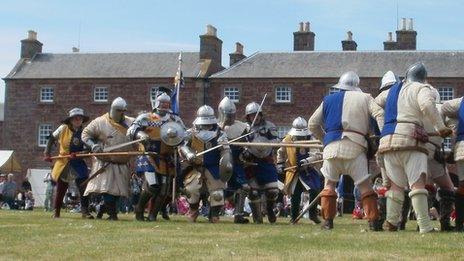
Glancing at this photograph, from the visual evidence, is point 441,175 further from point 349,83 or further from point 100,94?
point 100,94

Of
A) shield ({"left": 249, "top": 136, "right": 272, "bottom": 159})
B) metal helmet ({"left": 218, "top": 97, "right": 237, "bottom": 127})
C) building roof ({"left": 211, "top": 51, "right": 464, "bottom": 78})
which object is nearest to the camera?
shield ({"left": 249, "top": 136, "right": 272, "bottom": 159})

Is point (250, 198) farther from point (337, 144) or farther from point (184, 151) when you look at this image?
point (337, 144)

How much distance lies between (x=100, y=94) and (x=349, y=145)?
46.0 meters

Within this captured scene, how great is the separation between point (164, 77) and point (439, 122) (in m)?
44.9

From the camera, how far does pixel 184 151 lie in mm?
13680

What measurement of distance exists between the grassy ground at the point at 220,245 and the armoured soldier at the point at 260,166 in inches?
149

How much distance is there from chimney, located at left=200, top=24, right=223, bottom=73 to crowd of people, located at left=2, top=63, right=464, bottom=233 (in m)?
39.0

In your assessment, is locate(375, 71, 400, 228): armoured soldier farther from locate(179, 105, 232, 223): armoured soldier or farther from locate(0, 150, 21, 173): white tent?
locate(0, 150, 21, 173): white tent

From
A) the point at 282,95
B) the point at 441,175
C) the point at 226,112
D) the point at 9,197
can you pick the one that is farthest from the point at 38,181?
the point at 441,175

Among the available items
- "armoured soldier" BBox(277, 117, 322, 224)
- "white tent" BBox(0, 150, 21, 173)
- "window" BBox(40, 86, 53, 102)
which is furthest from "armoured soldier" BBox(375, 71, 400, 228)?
"window" BBox(40, 86, 53, 102)

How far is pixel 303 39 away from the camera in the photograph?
55812 mm

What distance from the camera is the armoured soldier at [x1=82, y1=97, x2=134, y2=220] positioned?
47.0 feet

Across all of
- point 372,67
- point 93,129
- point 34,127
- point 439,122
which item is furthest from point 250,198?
point 34,127

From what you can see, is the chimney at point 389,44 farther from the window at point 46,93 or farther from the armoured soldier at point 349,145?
the armoured soldier at point 349,145
